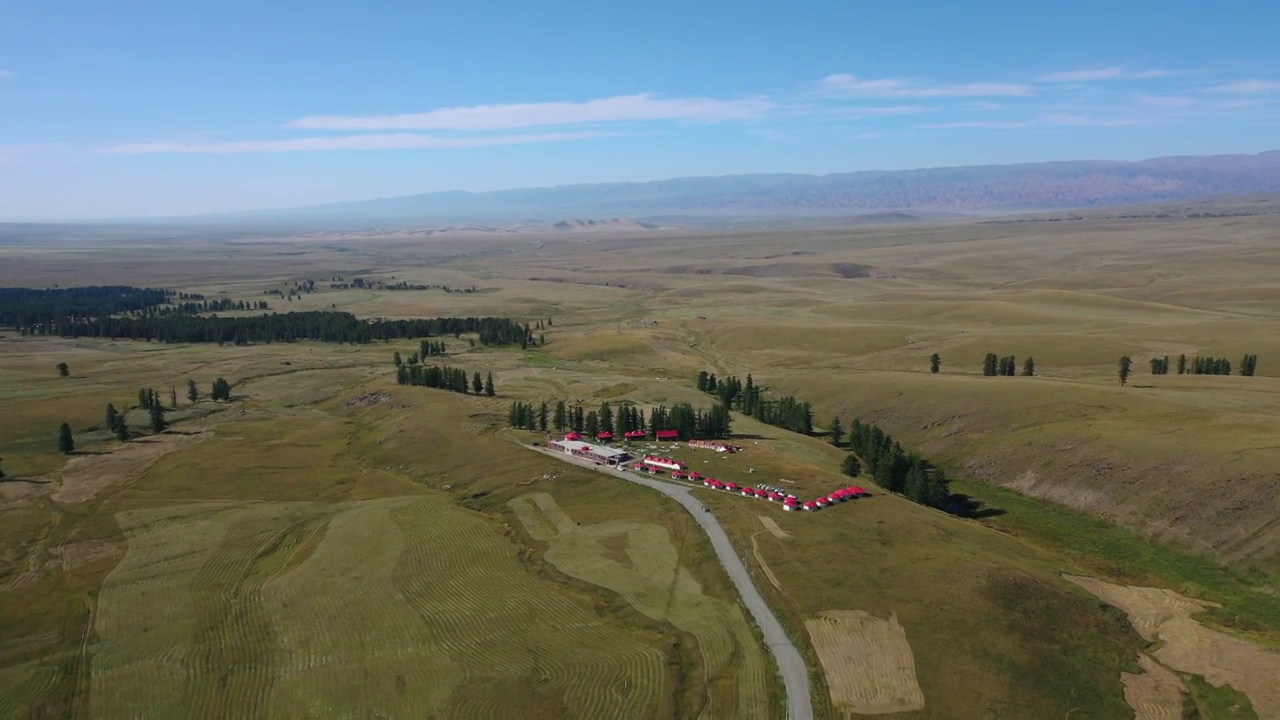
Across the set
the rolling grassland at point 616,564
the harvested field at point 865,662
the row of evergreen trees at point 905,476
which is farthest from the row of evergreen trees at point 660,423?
the harvested field at point 865,662

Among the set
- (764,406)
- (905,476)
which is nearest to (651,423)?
(764,406)

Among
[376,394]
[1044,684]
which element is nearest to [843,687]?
[1044,684]

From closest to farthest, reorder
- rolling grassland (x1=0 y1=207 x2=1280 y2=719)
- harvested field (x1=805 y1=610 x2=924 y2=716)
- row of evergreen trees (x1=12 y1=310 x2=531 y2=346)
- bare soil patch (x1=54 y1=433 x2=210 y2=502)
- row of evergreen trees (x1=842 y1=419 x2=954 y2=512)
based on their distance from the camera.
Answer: harvested field (x1=805 y1=610 x2=924 y2=716) → rolling grassland (x1=0 y1=207 x2=1280 y2=719) → row of evergreen trees (x1=842 y1=419 x2=954 y2=512) → bare soil patch (x1=54 y1=433 x2=210 y2=502) → row of evergreen trees (x1=12 y1=310 x2=531 y2=346)

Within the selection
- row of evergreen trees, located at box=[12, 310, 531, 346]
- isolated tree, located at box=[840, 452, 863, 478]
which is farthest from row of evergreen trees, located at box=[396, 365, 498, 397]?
isolated tree, located at box=[840, 452, 863, 478]

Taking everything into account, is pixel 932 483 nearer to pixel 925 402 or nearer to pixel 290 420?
pixel 925 402

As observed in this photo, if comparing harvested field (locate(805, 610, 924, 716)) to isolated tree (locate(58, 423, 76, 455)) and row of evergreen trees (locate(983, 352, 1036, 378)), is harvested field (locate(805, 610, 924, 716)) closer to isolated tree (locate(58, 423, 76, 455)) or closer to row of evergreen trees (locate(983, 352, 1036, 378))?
row of evergreen trees (locate(983, 352, 1036, 378))
